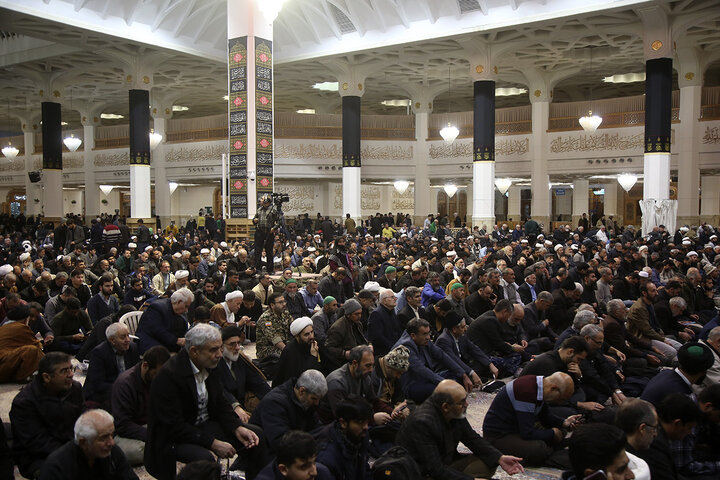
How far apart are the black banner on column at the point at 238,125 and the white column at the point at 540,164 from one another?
8.84m

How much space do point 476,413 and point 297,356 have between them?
152 cm

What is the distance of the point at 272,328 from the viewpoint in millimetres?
5172

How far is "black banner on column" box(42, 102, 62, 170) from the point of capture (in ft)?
60.6

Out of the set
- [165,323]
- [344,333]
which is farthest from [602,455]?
[165,323]

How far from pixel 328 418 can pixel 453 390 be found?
96 cm

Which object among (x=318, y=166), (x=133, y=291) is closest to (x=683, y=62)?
(x=318, y=166)

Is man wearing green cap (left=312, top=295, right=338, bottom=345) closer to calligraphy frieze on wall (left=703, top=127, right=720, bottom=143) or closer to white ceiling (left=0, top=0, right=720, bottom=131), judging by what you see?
white ceiling (left=0, top=0, right=720, bottom=131)

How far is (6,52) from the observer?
18000 mm

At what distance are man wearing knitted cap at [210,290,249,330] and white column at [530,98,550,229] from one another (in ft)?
46.4

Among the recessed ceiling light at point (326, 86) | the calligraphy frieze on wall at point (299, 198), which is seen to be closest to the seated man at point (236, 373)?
the calligraphy frieze on wall at point (299, 198)

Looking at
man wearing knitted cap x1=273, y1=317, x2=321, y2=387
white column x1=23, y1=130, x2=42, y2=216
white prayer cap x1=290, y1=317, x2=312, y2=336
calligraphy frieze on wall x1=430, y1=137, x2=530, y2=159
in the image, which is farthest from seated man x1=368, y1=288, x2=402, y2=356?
white column x1=23, y1=130, x2=42, y2=216

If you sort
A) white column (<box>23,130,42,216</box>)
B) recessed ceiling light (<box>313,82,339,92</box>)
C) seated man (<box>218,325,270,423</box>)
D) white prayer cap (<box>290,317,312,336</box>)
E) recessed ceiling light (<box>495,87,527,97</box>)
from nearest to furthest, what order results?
seated man (<box>218,325,270,423</box>), white prayer cap (<box>290,317,312,336</box>), recessed ceiling light (<box>313,82,339,92</box>), recessed ceiling light (<box>495,87,527,97</box>), white column (<box>23,130,42,216</box>)

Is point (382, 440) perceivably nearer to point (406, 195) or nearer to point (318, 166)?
point (318, 166)

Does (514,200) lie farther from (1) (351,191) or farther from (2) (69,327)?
(2) (69,327)
